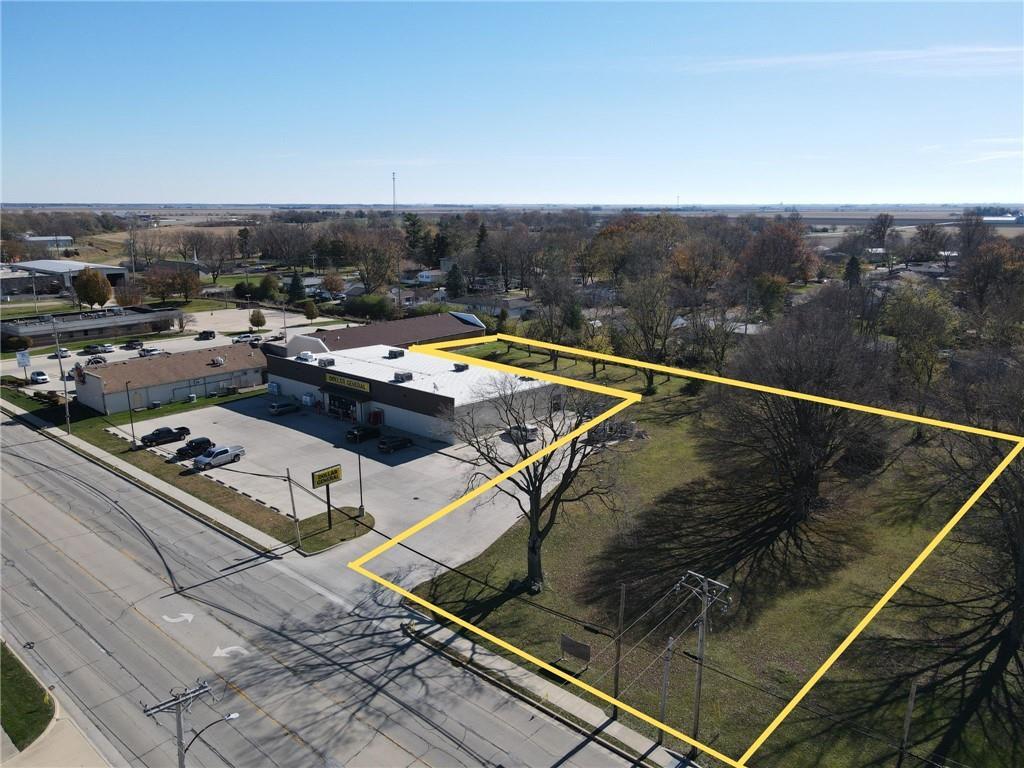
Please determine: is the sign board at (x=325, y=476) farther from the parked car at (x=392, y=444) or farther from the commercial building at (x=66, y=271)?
the commercial building at (x=66, y=271)

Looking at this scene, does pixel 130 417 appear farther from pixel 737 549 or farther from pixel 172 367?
pixel 737 549

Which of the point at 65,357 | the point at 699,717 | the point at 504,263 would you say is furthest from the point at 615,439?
the point at 504,263

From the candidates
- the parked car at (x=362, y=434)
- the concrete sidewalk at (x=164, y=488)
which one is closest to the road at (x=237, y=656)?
the concrete sidewalk at (x=164, y=488)

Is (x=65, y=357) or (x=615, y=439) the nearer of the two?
(x=615, y=439)

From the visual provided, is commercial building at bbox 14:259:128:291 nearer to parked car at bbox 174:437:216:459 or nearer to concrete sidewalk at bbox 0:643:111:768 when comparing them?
parked car at bbox 174:437:216:459

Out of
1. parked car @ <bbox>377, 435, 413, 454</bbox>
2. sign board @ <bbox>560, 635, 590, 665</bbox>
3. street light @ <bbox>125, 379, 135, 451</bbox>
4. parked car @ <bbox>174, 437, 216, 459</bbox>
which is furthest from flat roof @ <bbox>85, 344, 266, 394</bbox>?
sign board @ <bbox>560, 635, 590, 665</bbox>

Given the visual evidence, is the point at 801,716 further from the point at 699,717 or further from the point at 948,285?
the point at 948,285
